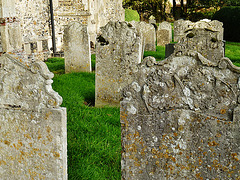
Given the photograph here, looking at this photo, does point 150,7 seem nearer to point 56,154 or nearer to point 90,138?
point 90,138

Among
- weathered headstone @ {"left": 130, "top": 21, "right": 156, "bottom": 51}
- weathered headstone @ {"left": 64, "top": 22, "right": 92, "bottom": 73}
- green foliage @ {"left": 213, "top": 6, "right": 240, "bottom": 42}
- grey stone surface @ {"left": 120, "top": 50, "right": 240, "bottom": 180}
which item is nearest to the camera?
grey stone surface @ {"left": 120, "top": 50, "right": 240, "bottom": 180}

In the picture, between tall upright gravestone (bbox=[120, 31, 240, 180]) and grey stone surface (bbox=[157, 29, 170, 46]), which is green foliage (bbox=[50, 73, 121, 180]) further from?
grey stone surface (bbox=[157, 29, 170, 46])

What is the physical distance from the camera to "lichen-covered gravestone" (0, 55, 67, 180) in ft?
9.50

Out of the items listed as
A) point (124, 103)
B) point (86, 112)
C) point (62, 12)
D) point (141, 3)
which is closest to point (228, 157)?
point (124, 103)

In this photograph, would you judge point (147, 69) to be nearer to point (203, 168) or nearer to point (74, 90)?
point (203, 168)

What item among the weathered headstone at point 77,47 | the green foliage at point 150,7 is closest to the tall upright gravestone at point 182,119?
the weathered headstone at point 77,47

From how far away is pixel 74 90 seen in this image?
736 cm

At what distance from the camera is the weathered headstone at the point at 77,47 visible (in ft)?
28.3

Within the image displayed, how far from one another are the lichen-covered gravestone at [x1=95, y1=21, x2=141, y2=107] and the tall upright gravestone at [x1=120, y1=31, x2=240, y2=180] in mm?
3314

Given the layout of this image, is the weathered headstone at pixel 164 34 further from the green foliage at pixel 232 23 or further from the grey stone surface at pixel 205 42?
the grey stone surface at pixel 205 42

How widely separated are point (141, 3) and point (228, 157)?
3265 cm

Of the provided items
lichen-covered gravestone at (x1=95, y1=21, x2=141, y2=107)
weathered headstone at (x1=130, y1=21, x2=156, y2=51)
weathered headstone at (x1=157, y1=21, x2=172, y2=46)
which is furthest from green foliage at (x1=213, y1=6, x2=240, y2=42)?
lichen-covered gravestone at (x1=95, y1=21, x2=141, y2=107)

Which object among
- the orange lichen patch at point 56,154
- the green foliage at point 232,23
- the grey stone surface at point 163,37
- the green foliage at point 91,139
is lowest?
the green foliage at point 91,139

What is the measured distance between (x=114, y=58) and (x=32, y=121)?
3488mm
